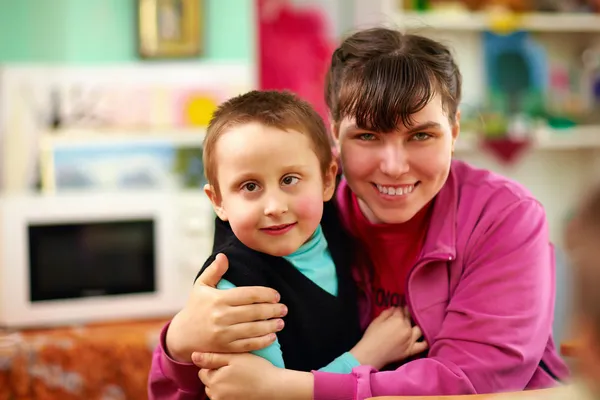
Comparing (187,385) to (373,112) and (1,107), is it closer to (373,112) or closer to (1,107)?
(373,112)

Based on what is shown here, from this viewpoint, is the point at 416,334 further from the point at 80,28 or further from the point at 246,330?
the point at 80,28

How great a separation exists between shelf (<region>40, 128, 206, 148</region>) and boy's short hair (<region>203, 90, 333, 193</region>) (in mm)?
2206

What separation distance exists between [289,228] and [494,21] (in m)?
2.74

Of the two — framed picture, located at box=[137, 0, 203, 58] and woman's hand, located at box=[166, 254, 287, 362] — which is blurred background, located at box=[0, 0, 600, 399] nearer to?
framed picture, located at box=[137, 0, 203, 58]

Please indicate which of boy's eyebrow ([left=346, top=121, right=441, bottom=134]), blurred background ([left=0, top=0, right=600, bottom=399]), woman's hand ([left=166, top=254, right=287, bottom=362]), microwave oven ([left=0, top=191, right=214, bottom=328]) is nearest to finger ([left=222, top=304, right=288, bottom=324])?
woman's hand ([left=166, top=254, right=287, bottom=362])

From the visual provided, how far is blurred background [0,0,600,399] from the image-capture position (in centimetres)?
296

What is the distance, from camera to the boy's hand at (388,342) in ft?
3.83

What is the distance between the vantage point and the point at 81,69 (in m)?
3.43

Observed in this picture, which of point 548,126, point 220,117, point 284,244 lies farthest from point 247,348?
point 548,126

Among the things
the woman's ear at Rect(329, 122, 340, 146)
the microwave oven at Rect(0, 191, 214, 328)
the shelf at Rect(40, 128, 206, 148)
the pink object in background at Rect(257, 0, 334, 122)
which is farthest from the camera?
the pink object in background at Rect(257, 0, 334, 122)

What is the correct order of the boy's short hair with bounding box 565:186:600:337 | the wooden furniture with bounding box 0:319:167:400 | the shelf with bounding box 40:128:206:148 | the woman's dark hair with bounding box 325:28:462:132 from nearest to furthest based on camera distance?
the boy's short hair with bounding box 565:186:600:337 → the woman's dark hair with bounding box 325:28:462:132 → the wooden furniture with bounding box 0:319:167:400 → the shelf with bounding box 40:128:206:148

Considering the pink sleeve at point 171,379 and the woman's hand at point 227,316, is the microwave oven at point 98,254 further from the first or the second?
the woman's hand at point 227,316

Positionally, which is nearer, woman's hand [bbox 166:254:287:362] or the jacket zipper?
woman's hand [bbox 166:254:287:362]

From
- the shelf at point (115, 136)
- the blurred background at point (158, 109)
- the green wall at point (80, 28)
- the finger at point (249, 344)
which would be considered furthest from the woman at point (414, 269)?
the green wall at point (80, 28)
